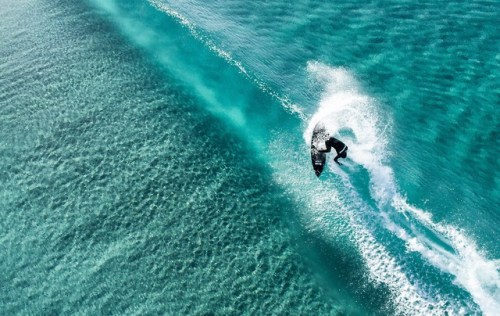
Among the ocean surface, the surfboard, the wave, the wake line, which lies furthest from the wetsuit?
the wake line

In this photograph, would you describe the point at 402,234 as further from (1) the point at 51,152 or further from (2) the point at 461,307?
(1) the point at 51,152

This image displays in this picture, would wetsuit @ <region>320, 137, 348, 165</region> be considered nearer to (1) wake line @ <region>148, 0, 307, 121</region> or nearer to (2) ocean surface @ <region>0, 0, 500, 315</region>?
(2) ocean surface @ <region>0, 0, 500, 315</region>

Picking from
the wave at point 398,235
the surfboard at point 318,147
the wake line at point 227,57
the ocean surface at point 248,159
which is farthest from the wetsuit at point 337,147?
the wake line at point 227,57

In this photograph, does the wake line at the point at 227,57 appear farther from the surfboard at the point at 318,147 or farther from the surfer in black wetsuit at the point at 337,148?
the surfer in black wetsuit at the point at 337,148

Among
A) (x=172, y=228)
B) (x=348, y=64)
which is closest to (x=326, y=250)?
(x=172, y=228)

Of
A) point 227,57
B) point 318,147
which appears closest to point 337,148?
point 318,147

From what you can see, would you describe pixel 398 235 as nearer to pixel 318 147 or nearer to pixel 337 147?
pixel 337 147
